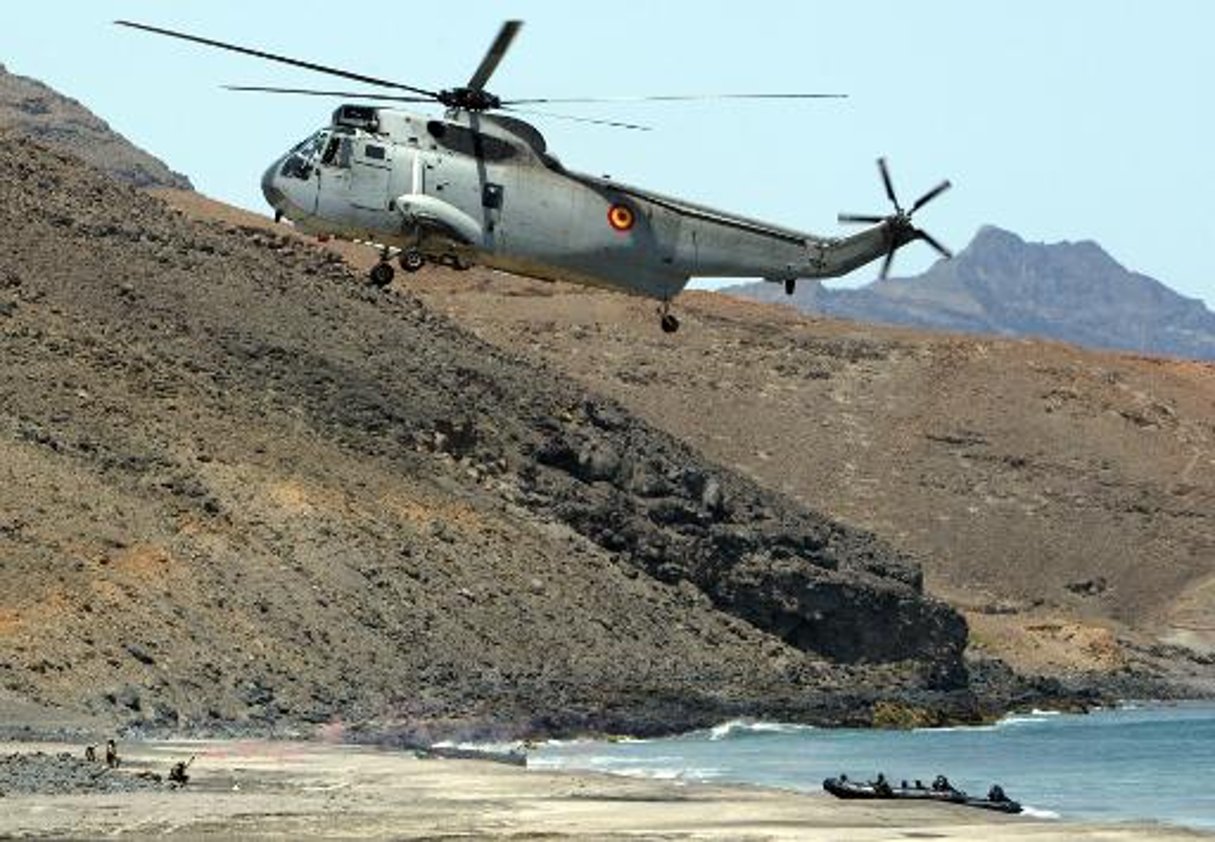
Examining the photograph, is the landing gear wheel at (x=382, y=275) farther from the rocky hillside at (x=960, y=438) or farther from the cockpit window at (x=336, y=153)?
the rocky hillside at (x=960, y=438)

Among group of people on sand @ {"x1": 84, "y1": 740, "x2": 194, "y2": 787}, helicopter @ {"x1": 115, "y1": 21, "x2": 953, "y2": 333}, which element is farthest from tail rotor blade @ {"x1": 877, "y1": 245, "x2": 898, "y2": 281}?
group of people on sand @ {"x1": 84, "y1": 740, "x2": 194, "y2": 787}

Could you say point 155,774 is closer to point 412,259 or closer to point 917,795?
point 412,259

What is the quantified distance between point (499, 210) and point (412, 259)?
2.54m

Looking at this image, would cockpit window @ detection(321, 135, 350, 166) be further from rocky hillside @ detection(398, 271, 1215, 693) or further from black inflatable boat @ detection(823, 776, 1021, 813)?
rocky hillside @ detection(398, 271, 1215, 693)

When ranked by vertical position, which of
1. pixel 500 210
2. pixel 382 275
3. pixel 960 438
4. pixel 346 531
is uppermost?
pixel 960 438

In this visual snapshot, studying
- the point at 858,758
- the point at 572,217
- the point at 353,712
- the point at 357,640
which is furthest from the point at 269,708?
the point at 572,217

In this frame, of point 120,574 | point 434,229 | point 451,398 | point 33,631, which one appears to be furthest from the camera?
point 451,398

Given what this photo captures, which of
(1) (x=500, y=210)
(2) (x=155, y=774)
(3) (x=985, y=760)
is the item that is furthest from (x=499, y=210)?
(3) (x=985, y=760)

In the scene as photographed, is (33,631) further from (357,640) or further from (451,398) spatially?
(451,398)

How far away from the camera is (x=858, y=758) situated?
70.7 metres

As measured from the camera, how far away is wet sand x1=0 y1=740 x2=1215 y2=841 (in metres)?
37.6

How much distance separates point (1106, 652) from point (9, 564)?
6773 centimetres

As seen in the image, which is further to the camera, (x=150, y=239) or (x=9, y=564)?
Answer: (x=150, y=239)

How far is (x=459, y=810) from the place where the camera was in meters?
41.6
